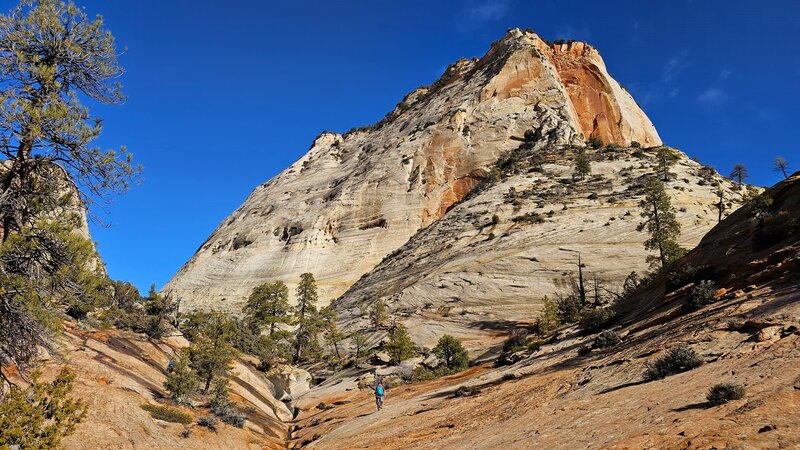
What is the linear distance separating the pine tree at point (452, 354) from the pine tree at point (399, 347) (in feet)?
9.10

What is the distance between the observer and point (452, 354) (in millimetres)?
32000

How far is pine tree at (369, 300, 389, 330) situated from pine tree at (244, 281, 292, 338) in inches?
522

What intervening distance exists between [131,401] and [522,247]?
33717 millimetres

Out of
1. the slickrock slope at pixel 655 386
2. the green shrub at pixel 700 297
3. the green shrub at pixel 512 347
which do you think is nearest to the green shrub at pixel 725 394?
the slickrock slope at pixel 655 386

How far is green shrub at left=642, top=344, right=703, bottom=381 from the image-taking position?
11695 millimetres

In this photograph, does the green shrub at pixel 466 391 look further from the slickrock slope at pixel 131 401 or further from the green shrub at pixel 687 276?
the green shrub at pixel 687 276

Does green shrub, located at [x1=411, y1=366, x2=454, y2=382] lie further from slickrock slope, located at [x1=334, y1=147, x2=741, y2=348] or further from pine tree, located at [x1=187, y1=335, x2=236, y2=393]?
pine tree, located at [x1=187, y1=335, x2=236, y2=393]

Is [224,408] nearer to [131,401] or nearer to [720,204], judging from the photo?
[131,401]

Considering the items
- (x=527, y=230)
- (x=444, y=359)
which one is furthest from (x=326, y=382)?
(x=527, y=230)

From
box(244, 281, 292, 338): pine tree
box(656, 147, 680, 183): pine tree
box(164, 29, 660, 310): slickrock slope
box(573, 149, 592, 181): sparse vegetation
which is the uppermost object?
box(164, 29, 660, 310): slickrock slope

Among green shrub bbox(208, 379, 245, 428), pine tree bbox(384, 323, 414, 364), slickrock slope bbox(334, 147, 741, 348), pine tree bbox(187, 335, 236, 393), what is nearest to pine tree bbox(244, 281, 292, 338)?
slickrock slope bbox(334, 147, 741, 348)

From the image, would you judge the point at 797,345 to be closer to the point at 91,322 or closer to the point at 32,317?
the point at 32,317

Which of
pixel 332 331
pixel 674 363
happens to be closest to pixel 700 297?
pixel 674 363

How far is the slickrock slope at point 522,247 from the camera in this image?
38.8 m
